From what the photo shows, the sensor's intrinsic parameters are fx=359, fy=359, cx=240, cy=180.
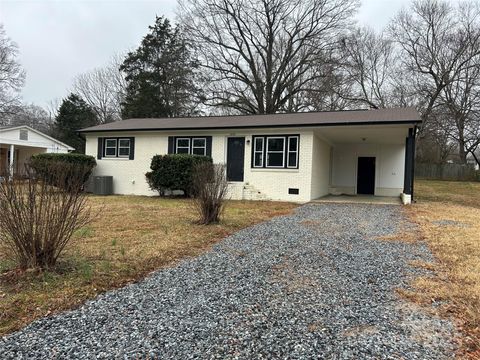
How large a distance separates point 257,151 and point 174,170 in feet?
11.2

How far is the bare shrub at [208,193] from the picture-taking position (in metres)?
7.74

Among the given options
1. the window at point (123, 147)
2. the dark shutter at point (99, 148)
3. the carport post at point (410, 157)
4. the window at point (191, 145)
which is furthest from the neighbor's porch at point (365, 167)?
the dark shutter at point (99, 148)

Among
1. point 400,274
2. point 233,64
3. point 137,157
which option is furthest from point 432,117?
point 400,274

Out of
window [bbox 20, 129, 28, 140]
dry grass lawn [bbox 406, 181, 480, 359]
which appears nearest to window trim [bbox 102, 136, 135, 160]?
window [bbox 20, 129, 28, 140]

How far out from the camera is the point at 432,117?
3006 centimetres

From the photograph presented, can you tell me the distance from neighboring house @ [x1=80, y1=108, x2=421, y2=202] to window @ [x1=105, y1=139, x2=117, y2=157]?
4cm

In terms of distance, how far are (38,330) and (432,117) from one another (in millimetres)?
33148

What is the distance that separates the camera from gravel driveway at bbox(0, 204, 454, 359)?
2486mm

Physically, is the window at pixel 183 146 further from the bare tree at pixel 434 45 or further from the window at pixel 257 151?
the bare tree at pixel 434 45

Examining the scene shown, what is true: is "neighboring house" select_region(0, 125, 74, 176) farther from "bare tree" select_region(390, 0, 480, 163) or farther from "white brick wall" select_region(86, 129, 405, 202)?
"bare tree" select_region(390, 0, 480, 163)

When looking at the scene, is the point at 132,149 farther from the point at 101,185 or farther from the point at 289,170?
the point at 289,170

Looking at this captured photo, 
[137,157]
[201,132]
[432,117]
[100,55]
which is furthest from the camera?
[100,55]

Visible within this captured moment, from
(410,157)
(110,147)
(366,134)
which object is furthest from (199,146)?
(410,157)

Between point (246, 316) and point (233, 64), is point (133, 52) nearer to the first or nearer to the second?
point (233, 64)
